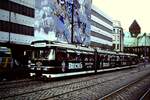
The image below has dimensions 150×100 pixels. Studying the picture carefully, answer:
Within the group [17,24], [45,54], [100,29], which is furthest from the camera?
[100,29]

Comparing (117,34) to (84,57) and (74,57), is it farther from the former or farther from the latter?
(74,57)

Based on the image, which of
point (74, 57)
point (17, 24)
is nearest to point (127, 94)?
point (74, 57)

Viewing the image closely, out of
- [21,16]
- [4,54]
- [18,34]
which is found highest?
[21,16]

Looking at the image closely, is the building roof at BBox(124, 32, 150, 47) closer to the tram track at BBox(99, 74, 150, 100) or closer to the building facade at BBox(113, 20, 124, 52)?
the building facade at BBox(113, 20, 124, 52)

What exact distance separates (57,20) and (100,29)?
34931mm

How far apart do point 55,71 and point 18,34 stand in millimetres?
21769

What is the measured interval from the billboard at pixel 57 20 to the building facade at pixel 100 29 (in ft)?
29.5

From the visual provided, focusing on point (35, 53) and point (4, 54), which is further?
point (4, 54)

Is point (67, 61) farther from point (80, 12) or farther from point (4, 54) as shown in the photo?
point (80, 12)

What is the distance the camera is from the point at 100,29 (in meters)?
92.1

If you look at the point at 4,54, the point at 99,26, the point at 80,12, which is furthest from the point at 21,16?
the point at 99,26

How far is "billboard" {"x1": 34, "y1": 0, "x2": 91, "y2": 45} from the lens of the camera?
177 ft

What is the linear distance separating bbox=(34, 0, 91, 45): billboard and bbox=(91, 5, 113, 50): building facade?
8999mm

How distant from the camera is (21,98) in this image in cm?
1462
